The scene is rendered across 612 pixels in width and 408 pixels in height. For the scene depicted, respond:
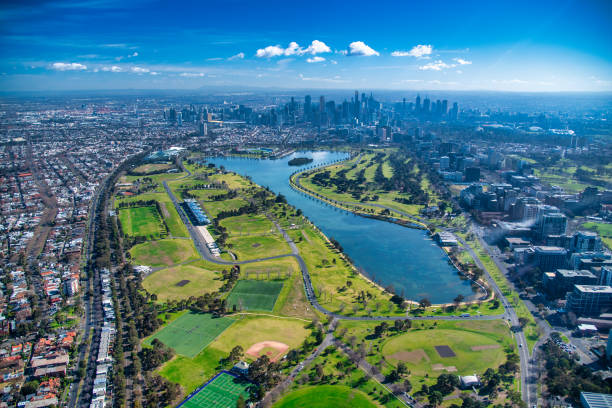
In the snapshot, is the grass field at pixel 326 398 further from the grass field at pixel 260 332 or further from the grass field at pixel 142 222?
the grass field at pixel 142 222

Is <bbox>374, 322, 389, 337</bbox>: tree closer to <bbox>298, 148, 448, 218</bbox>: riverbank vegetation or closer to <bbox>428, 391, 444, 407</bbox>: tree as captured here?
<bbox>428, 391, 444, 407</bbox>: tree

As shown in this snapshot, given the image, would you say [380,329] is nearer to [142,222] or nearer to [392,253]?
[392,253]

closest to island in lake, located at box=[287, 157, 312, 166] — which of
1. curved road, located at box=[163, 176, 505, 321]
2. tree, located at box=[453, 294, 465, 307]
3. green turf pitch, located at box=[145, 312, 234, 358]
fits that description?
curved road, located at box=[163, 176, 505, 321]

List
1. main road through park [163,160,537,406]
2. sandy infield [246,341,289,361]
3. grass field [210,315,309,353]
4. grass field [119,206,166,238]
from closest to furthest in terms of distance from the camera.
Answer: main road through park [163,160,537,406] < sandy infield [246,341,289,361] < grass field [210,315,309,353] < grass field [119,206,166,238]

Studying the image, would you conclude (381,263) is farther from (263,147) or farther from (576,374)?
(263,147)

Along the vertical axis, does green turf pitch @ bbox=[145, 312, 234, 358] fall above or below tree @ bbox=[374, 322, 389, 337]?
below

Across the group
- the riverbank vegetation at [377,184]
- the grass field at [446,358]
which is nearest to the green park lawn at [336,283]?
the grass field at [446,358]

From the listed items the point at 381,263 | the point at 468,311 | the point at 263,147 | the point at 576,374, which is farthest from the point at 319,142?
the point at 576,374
